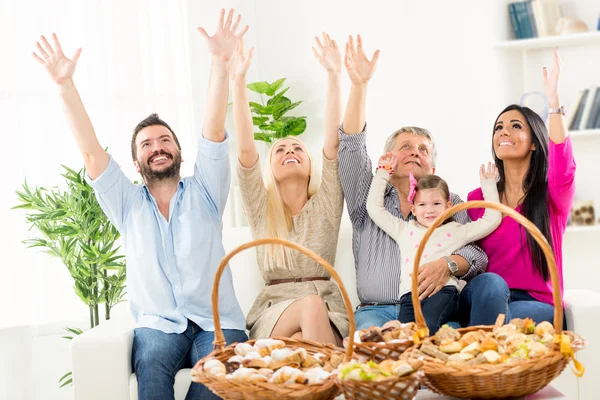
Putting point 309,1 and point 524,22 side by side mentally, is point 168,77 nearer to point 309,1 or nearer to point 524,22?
point 309,1

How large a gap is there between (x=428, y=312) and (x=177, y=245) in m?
0.85

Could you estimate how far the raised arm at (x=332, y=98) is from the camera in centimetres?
280

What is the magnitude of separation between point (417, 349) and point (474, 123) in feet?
9.12

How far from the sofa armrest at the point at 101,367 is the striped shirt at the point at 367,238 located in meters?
0.86

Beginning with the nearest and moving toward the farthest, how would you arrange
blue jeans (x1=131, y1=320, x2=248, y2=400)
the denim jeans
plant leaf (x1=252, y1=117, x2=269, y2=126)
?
blue jeans (x1=131, y1=320, x2=248, y2=400) < the denim jeans < plant leaf (x1=252, y1=117, x2=269, y2=126)

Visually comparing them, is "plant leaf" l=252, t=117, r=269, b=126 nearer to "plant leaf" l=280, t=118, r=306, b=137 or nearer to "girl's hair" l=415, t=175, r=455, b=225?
"plant leaf" l=280, t=118, r=306, b=137

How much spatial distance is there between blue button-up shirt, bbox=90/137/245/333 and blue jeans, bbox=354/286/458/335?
1.37 feet

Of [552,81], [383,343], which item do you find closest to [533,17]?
[552,81]

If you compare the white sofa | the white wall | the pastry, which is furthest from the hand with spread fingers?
the white wall

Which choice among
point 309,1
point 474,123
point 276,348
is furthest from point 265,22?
point 276,348

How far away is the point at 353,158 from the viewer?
2.73m

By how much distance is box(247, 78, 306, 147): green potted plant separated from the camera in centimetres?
429

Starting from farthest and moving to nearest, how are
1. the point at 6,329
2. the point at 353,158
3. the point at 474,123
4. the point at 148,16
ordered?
1. the point at 474,123
2. the point at 148,16
3. the point at 6,329
4. the point at 353,158

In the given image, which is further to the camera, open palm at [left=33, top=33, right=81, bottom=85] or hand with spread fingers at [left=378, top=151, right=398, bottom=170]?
hand with spread fingers at [left=378, top=151, right=398, bottom=170]
